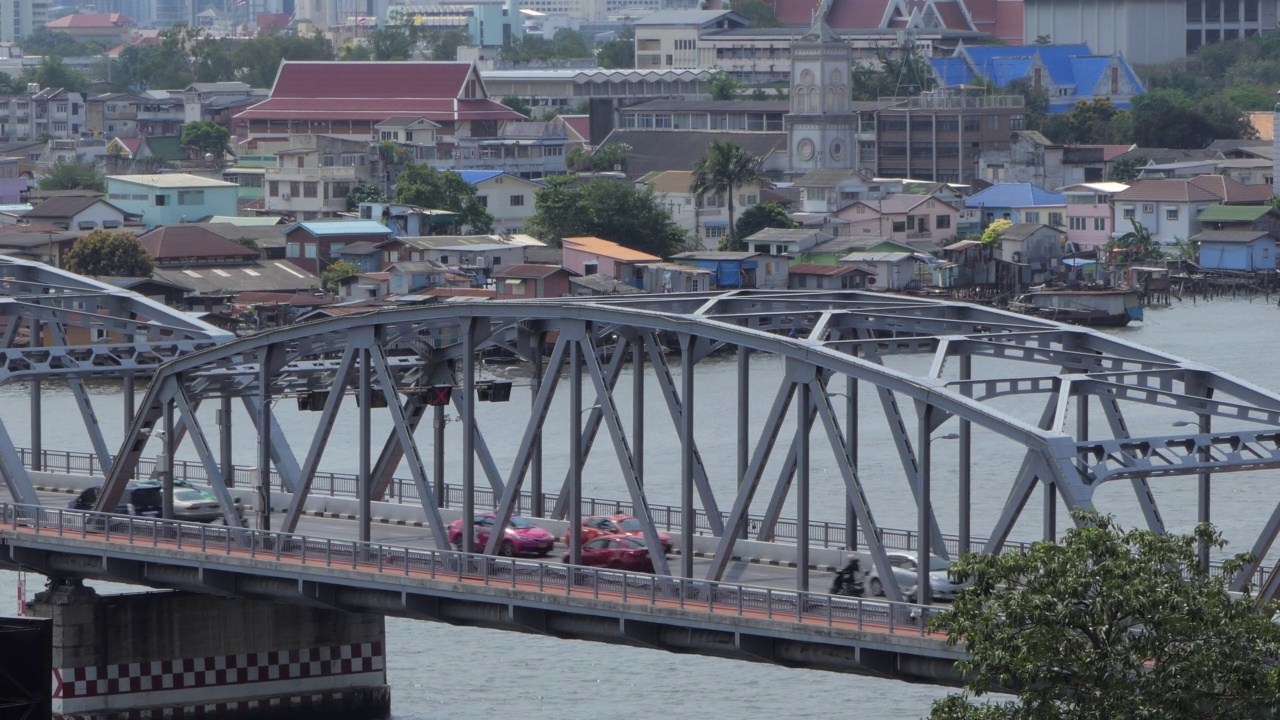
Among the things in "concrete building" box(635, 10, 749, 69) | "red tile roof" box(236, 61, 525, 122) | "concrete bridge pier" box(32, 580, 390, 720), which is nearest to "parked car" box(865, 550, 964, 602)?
"concrete bridge pier" box(32, 580, 390, 720)

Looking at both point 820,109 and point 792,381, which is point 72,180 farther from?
point 792,381

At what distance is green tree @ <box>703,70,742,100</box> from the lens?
125188 mm

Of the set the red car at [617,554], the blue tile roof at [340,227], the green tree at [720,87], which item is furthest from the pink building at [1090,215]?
the red car at [617,554]

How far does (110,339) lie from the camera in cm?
6494

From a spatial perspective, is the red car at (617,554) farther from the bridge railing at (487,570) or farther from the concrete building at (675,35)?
the concrete building at (675,35)

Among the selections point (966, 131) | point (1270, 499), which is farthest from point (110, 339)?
point (966, 131)

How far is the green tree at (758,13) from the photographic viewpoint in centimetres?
16362

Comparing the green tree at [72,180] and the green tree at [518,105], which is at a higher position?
the green tree at [518,105]

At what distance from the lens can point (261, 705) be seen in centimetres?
3031

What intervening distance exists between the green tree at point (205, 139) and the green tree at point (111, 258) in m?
44.2

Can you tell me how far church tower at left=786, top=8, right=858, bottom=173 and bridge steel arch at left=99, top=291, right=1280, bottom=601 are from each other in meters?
71.5

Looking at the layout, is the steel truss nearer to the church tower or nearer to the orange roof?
the orange roof

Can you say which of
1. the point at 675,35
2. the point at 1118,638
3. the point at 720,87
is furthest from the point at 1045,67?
the point at 1118,638

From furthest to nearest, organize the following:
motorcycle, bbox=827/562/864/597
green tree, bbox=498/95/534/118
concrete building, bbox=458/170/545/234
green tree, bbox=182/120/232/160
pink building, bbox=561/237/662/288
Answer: green tree, bbox=498/95/534/118
green tree, bbox=182/120/232/160
concrete building, bbox=458/170/545/234
pink building, bbox=561/237/662/288
motorcycle, bbox=827/562/864/597
